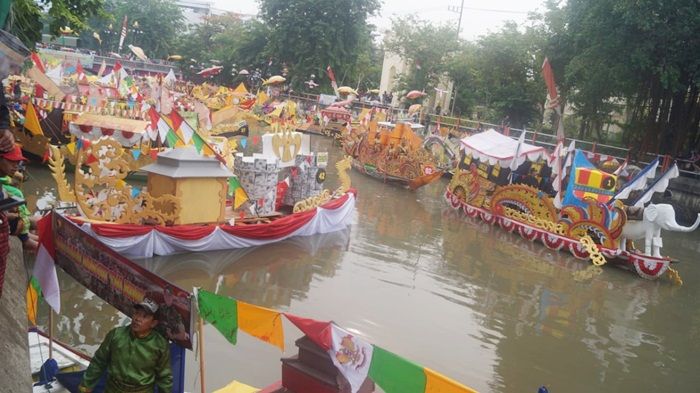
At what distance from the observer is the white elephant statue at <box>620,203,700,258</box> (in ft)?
43.1

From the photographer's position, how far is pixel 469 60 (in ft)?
115

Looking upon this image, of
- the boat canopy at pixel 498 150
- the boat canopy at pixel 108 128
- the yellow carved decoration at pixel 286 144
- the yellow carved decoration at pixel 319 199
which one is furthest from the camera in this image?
the boat canopy at pixel 498 150

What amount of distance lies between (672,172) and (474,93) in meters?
25.5

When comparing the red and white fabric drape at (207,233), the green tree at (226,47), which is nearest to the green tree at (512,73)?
the green tree at (226,47)

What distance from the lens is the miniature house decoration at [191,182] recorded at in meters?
10.2

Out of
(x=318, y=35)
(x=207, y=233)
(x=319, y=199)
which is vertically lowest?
(x=207, y=233)

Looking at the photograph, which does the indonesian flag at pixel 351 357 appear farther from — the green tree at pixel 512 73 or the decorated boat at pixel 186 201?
the green tree at pixel 512 73

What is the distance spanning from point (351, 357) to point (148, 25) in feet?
212

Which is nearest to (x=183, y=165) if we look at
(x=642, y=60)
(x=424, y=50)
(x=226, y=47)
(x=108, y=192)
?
(x=108, y=192)

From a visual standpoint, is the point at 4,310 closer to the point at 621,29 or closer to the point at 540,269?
the point at 540,269

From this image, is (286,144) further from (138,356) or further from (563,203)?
(138,356)

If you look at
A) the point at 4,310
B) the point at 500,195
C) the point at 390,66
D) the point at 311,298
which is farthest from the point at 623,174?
the point at 390,66

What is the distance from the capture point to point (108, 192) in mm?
9844

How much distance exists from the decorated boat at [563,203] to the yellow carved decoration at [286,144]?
6414 mm
